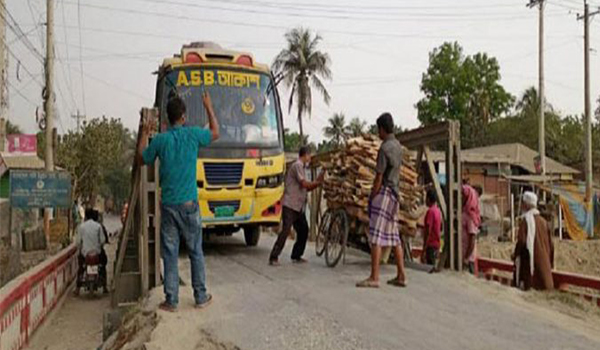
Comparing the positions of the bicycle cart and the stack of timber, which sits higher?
the stack of timber

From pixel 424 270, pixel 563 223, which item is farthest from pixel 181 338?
pixel 563 223

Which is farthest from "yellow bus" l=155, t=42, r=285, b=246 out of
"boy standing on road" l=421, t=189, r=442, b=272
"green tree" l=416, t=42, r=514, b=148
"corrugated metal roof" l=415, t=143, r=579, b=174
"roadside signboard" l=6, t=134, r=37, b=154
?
"green tree" l=416, t=42, r=514, b=148

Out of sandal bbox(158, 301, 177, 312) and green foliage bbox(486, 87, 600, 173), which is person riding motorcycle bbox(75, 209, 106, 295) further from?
green foliage bbox(486, 87, 600, 173)

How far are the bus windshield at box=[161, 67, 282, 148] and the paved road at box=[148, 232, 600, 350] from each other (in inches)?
126

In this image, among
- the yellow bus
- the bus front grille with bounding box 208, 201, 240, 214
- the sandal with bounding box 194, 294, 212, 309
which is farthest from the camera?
the yellow bus

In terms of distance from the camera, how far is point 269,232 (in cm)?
1947

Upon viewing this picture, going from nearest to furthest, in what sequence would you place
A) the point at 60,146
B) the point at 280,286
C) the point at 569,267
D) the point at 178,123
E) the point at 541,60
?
the point at 178,123
the point at 280,286
the point at 569,267
the point at 541,60
the point at 60,146

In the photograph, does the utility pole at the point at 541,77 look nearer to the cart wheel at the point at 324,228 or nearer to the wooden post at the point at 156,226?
the cart wheel at the point at 324,228

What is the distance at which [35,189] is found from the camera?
14656 millimetres

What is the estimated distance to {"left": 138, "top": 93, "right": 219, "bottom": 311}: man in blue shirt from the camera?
573 cm

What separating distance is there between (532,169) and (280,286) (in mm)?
29740

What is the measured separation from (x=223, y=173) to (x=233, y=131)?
81 cm

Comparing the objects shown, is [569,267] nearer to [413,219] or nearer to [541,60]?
[413,219]

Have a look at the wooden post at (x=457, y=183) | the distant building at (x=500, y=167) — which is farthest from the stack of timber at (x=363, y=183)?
the distant building at (x=500, y=167)
